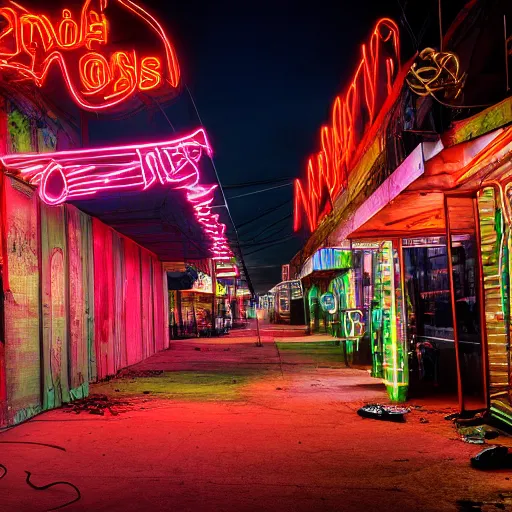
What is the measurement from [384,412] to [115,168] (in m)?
4.95

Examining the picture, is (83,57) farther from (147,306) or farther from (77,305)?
(147,306)

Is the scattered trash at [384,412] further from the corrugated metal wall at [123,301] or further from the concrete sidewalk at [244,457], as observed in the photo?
the corrugated metal wall at [123,301]

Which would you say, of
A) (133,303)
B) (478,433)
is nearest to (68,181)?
(478,433)

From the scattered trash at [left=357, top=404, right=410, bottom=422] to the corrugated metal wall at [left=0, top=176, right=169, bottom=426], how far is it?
4577mm

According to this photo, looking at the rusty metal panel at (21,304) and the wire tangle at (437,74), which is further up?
the wire tangle at (437,74)

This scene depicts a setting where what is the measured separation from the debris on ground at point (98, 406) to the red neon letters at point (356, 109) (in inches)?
288

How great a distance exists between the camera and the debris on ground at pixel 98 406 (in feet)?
24.4

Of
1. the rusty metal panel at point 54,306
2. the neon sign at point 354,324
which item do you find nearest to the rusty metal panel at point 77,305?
the rusty metal panel at point 54,306

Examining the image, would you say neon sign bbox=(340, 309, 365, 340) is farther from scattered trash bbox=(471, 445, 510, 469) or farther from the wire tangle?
scattered trash bbox=(471, 445, 510, 469)

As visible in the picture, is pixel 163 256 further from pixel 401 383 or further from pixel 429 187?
pixel 429 187

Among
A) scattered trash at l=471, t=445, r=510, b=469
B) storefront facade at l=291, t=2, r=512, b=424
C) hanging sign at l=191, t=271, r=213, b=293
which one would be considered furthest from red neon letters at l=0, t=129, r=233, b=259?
hanging sign at l=191, t=271, r=213, b=293

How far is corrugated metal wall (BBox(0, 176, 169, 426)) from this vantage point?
261 inches

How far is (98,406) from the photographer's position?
304 inches

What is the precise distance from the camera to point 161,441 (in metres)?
5.77
